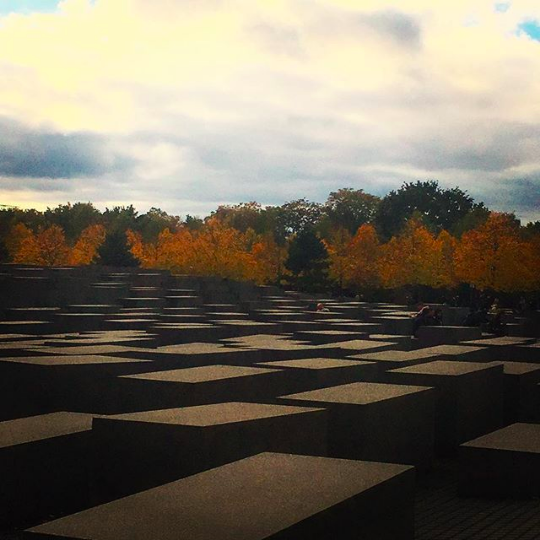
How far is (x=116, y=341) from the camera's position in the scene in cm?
1700

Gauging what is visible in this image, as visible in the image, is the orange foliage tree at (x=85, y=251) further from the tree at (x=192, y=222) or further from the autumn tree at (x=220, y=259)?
the tree at (x=192, y=222)

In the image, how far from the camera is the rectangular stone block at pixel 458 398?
12.9 m

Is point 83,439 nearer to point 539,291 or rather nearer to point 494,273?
point 494,273

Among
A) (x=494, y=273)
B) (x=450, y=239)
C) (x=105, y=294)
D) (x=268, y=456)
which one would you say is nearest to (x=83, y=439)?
(x=268, y=456)

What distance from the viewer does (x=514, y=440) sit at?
9984 mm

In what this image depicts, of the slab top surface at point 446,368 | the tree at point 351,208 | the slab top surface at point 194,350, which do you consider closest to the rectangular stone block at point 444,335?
the slab top surface at point 194,350

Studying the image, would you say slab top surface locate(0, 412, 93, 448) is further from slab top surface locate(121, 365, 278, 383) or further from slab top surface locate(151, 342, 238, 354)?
slab top surface locate(151, 342, 238, 354)

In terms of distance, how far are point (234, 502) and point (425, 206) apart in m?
113

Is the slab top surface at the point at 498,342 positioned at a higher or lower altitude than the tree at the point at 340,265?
lower

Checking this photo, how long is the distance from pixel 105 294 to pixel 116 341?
16641 millimetres

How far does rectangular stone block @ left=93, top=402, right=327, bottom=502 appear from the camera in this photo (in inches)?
317

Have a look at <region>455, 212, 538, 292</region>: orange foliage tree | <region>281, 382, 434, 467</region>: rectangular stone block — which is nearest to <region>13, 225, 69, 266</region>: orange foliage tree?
<region>455, 212, 538, 292</region>: orange foliage tree

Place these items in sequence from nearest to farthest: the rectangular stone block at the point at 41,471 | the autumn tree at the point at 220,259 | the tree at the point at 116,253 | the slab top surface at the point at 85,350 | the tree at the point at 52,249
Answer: the rectangular stone block at the point at 41,471 < the slab top surface at the point at 85,350 < the autumn tree at the point at 220,259 < the tree at the point at 116,253 < the tree at the point at 52,249

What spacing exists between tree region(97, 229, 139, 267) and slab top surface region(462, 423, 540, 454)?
56158mm
